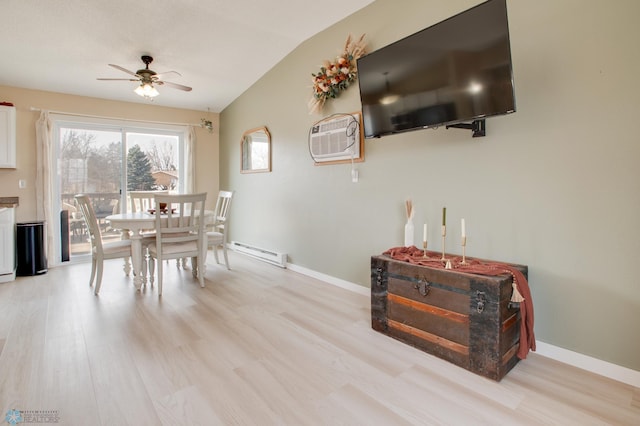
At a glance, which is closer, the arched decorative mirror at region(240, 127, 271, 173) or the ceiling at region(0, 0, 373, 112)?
the ceiling at region(0, 0, 373, 112)

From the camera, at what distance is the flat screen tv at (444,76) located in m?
1.86

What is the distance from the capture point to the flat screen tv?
6.10ft

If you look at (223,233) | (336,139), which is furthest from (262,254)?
(336,139)

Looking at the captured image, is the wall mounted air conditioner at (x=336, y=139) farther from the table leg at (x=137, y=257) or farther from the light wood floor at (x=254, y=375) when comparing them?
the table leg at (x=137, y=257)

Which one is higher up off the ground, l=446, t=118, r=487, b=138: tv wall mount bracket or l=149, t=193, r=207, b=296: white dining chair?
l=446, t=118, r=487, b=138: tv wall mount bracket

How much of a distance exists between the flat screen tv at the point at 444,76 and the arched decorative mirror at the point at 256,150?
2.26m

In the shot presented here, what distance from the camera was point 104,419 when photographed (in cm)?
146

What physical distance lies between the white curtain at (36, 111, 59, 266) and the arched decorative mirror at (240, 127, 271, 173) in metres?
2.63

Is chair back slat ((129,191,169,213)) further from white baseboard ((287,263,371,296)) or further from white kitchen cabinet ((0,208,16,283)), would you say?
white baseboard ((287,263,371,296))

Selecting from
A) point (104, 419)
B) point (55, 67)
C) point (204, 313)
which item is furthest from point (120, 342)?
point (55, 67)

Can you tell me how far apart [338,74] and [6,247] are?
4.24 metres

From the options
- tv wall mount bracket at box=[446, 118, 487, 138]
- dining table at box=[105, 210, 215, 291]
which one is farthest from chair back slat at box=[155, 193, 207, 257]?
tv wall mount bracket at box=[446, 118, 487, 138]

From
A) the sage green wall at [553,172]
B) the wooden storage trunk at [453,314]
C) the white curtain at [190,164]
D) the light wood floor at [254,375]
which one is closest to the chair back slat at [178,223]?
the light wood floor at [254,375]

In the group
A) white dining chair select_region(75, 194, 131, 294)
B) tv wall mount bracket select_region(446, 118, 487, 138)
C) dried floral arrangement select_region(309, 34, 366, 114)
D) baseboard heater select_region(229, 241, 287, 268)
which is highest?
dried floral arrangement select_region(309, 34, 366, 114)
